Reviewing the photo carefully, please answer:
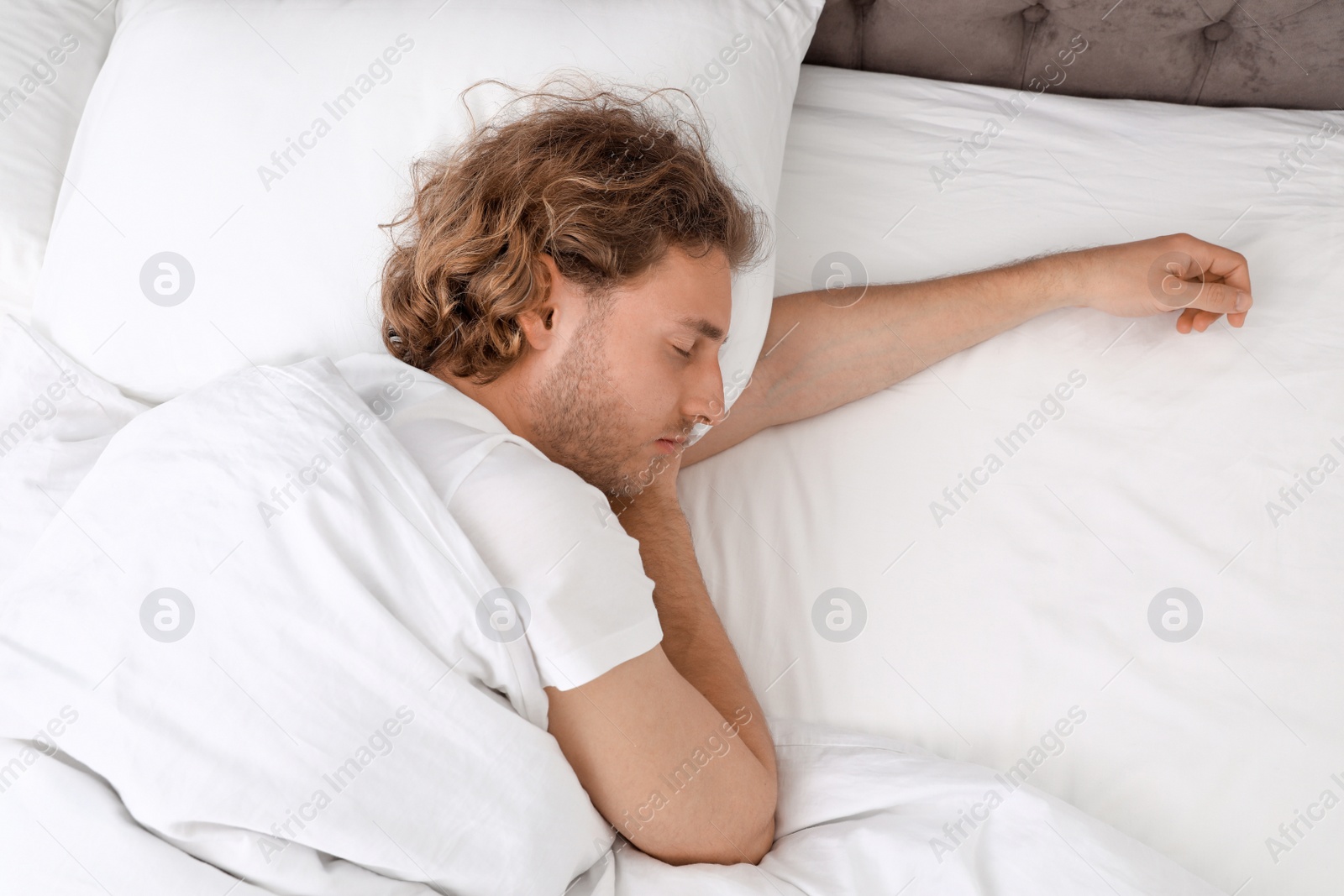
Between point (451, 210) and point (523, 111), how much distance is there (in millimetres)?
186

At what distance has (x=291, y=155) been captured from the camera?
1274 millimetres

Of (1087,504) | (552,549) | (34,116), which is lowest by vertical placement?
(1087,504)

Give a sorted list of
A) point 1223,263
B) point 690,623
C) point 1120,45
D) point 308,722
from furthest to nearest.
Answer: point 1120,45 < point 1223,263 < point 690,623 < point 308,722

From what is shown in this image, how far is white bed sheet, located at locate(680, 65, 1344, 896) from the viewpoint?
103cm

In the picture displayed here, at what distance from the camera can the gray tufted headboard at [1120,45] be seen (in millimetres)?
1534

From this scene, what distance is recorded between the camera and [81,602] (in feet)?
2.80

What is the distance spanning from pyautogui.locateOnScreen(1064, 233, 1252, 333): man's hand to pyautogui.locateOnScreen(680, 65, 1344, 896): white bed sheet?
0.14 ft

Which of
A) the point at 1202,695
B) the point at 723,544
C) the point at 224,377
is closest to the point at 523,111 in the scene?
the point at 224,377

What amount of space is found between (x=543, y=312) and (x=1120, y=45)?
45.7 inches

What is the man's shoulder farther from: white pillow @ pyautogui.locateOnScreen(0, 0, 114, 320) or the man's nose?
white pillow @ pyautogui.locateOnScreen(0, 0, 114, 320)

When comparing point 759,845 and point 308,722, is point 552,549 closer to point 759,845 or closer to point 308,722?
point 308,722

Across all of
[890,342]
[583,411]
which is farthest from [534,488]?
[890,342]

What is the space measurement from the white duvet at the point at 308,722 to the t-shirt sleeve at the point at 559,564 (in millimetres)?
38

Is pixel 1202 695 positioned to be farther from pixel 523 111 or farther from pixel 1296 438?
pixel 523 111
